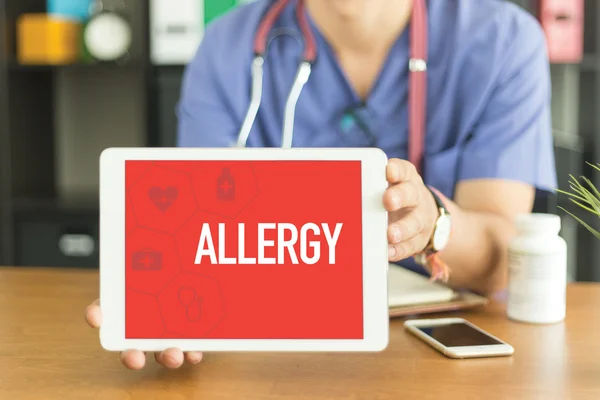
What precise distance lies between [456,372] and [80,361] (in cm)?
38

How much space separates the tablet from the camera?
27.9 inches

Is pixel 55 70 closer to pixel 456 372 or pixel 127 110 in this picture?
pixel 127 110

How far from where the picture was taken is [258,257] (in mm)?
712

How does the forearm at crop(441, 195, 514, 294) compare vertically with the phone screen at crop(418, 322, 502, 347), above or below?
above

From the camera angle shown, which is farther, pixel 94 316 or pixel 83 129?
pixel 83 129

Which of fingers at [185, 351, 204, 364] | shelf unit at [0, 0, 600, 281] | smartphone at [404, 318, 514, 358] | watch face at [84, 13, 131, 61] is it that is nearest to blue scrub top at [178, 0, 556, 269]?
smartphone at [404, 318, 514, 358]

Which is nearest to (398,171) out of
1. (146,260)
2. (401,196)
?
(401,196)

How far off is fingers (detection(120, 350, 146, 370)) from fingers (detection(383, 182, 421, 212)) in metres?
0.27

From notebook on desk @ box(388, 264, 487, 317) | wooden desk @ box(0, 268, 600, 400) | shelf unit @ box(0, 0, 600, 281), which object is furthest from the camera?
shelf unit @ box(0, 0, 600, 281)

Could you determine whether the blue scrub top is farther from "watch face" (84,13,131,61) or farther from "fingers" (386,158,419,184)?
"watch face" (84,13,131,61)

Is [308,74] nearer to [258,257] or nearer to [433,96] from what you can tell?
[433,96]

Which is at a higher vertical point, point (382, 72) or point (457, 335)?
point (382, 72)

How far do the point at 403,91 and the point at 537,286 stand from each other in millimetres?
551

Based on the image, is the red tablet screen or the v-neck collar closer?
the red tablet screen
